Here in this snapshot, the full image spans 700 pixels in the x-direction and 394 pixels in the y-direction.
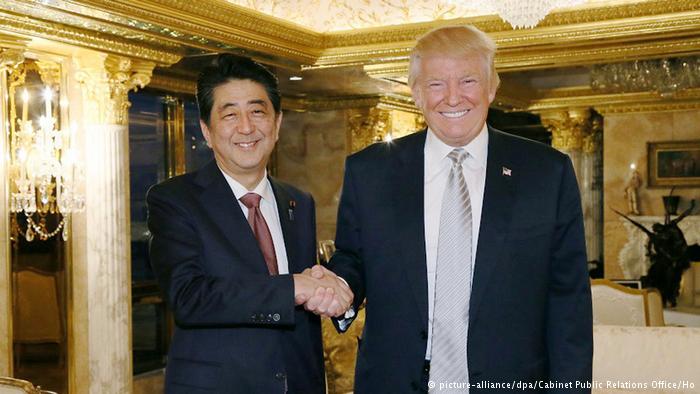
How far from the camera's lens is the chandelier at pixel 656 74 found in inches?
308

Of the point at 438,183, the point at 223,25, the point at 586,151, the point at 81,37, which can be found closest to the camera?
the point at 438,183

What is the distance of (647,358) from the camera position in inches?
123

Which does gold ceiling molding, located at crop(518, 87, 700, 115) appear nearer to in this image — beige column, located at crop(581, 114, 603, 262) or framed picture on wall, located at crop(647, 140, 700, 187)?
framed picture on wall, located at crop(647, 140, 700, 187)

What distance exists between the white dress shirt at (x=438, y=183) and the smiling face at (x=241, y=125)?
46 cm

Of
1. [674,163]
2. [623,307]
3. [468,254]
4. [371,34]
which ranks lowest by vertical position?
[623,307]

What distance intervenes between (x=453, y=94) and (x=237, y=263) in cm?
75

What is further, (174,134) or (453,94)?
(174,134)

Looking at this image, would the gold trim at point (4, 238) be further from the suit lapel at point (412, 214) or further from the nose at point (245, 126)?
the suit lapel at point (412, 214)

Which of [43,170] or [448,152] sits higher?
[43,170]

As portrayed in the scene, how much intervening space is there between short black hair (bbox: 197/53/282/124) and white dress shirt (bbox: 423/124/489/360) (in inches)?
19.8

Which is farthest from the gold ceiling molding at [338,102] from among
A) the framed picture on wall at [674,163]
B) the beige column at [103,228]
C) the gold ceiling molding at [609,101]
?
the beige column at [103,228]

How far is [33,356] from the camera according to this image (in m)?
6.35

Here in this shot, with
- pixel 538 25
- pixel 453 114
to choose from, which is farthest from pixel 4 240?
pixel 538 25

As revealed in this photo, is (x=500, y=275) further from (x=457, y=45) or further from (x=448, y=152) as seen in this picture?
(x=457, y=45)
